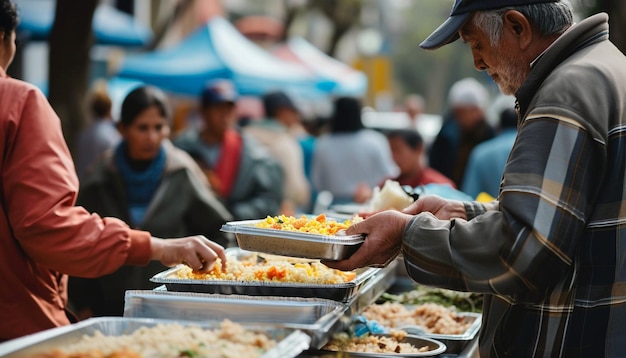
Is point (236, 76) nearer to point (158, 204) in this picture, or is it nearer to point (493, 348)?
point (158, 204)

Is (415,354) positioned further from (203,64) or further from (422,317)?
(203,64)

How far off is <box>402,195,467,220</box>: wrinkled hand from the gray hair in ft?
2.38

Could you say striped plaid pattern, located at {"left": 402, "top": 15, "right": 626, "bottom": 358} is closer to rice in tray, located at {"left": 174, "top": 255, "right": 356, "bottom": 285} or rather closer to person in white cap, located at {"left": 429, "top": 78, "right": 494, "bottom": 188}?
rice in tray, located at {"left": 174, "top": 255, "right": 356, "bottom": 285}

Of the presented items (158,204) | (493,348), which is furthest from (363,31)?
(493,348)

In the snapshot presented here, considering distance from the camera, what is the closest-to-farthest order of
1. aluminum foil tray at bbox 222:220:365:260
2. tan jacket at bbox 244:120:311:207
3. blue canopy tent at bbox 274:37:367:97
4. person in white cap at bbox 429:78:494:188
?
aluminum foil tray at bbox 222:220:365:260, person in white cap at bbox 429:78:494:188, tan jacket at bbox 244:120:311:207, blue canopy tent at bbox 274:37:367:97

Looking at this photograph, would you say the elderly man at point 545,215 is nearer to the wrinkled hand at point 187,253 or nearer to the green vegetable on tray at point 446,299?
the wrinkled hand at point 187,253

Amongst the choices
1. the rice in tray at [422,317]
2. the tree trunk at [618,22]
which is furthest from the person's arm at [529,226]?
the tree trunk at [618,22]

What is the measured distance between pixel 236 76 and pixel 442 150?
4.48 metres

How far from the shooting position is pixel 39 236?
322cm

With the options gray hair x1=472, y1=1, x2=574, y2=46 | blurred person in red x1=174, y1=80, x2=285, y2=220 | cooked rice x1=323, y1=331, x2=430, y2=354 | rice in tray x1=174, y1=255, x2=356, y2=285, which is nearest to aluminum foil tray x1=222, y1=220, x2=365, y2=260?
rice in tray x1=174, y1=255, x2=356, y2=285

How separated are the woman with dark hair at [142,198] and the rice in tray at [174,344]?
2.69 m

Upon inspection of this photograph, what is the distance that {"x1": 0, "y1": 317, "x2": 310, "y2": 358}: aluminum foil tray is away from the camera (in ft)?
7.95

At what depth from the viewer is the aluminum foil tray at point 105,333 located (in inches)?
95.3

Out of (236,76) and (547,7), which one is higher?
(547,7)
